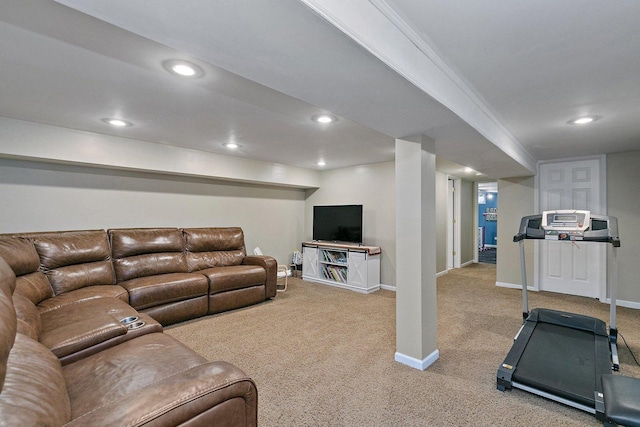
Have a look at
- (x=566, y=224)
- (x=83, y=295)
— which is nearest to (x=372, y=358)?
(x=566, y=224)

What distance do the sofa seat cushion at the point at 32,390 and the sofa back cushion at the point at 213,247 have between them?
3.00 metres

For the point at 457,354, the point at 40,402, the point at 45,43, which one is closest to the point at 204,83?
the point at 45,43

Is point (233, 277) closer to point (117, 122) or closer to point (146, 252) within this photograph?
point (146, 252)

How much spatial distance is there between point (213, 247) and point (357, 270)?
234 cm

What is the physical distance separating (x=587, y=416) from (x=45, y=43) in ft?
13.0

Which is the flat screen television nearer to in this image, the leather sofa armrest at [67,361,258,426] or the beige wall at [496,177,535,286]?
the beige wall at [496,177,535,286]

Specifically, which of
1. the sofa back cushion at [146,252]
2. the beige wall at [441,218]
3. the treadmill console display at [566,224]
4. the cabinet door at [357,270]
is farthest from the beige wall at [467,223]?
the sofa back cushion at [146,252]

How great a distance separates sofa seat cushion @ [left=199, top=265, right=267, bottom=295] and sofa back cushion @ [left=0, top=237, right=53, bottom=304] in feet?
5.02

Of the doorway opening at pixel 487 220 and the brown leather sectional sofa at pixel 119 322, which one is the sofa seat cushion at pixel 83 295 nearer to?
the brown leather sectional sofa at pixel 119 322

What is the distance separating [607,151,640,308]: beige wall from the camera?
4000 mm

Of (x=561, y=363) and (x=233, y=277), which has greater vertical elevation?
(x=233, y=277)

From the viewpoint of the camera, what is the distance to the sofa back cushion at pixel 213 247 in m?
4.21

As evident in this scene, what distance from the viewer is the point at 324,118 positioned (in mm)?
2736

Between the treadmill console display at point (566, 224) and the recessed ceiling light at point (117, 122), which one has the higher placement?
the recessed ceiling light at point (117, 122)
